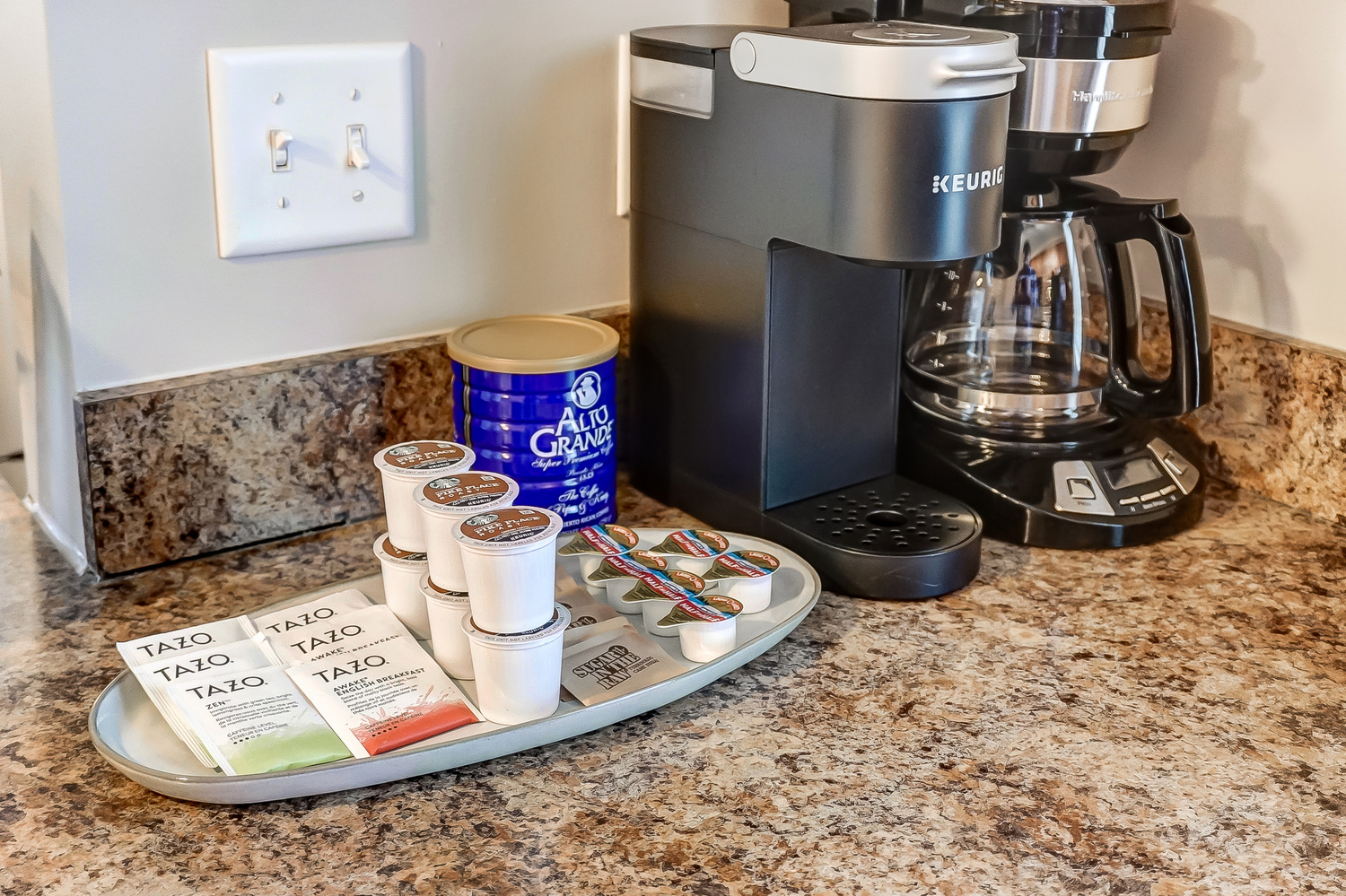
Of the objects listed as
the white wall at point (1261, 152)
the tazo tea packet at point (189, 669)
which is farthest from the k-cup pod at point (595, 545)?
the white wall at point (1261, 152)

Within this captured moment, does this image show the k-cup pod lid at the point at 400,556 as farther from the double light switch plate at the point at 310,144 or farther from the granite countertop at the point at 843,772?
the double light switch plate at the point at 310,144

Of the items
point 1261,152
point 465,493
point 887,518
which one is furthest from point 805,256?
point 1261,152

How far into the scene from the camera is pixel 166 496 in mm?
841

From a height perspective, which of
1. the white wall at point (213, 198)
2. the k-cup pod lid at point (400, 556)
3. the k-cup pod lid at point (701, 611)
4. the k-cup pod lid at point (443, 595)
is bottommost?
the k-cup pod lid at point (701, 611)

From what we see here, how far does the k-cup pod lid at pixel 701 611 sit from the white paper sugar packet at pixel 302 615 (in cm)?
18

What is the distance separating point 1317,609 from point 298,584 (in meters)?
0.66

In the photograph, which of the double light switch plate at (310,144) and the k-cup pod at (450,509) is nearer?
the k-cup pod at (450,509)

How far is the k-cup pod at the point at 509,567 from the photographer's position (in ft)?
2.04

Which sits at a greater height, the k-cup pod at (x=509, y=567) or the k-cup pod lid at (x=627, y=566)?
the k-cup pod at (x=509, y=567)

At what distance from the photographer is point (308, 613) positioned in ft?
2.45

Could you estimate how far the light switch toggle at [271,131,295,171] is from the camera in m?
0.82

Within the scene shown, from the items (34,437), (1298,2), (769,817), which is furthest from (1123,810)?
(34,437)

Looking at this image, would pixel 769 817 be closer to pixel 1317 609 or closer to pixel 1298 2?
pixel 1317 609

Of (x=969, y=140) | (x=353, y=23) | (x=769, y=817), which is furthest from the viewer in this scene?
(x=353, y=23)
